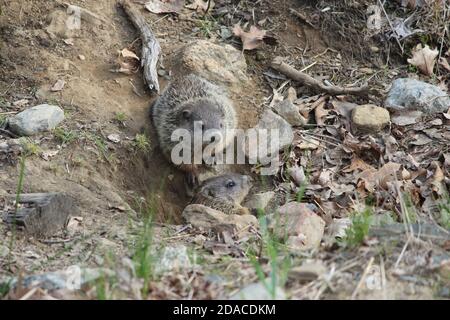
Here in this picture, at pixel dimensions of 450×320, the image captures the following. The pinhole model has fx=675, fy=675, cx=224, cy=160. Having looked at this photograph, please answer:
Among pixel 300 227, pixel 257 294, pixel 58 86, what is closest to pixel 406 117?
pixel 300 227

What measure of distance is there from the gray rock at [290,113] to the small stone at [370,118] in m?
0.57

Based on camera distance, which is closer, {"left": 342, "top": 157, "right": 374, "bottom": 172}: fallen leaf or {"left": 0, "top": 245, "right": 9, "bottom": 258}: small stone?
{"left": 0, "top": 245, "right": 9, "bottom": 258}: small stone

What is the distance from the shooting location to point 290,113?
7211 mm

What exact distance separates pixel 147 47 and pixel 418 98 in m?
2.92

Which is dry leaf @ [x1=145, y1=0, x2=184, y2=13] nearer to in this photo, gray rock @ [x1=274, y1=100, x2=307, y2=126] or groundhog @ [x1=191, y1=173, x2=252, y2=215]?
gray rock @ [x1=274, y1=100, x2=307, y2=126]

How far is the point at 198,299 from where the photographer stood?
3.33 meters

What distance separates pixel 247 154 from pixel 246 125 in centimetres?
40

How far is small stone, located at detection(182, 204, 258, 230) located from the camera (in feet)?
17.4

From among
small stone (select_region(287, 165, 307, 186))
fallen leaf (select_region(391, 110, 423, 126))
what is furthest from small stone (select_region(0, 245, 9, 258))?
fallen leaf (select_region(391, 110, 423, 126))

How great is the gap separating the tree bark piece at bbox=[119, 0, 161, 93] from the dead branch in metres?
1.36

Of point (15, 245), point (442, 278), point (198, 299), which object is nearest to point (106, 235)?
point (15, 245)

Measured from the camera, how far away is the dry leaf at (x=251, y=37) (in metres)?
7.70

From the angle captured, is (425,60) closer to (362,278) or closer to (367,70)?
(367,70)
